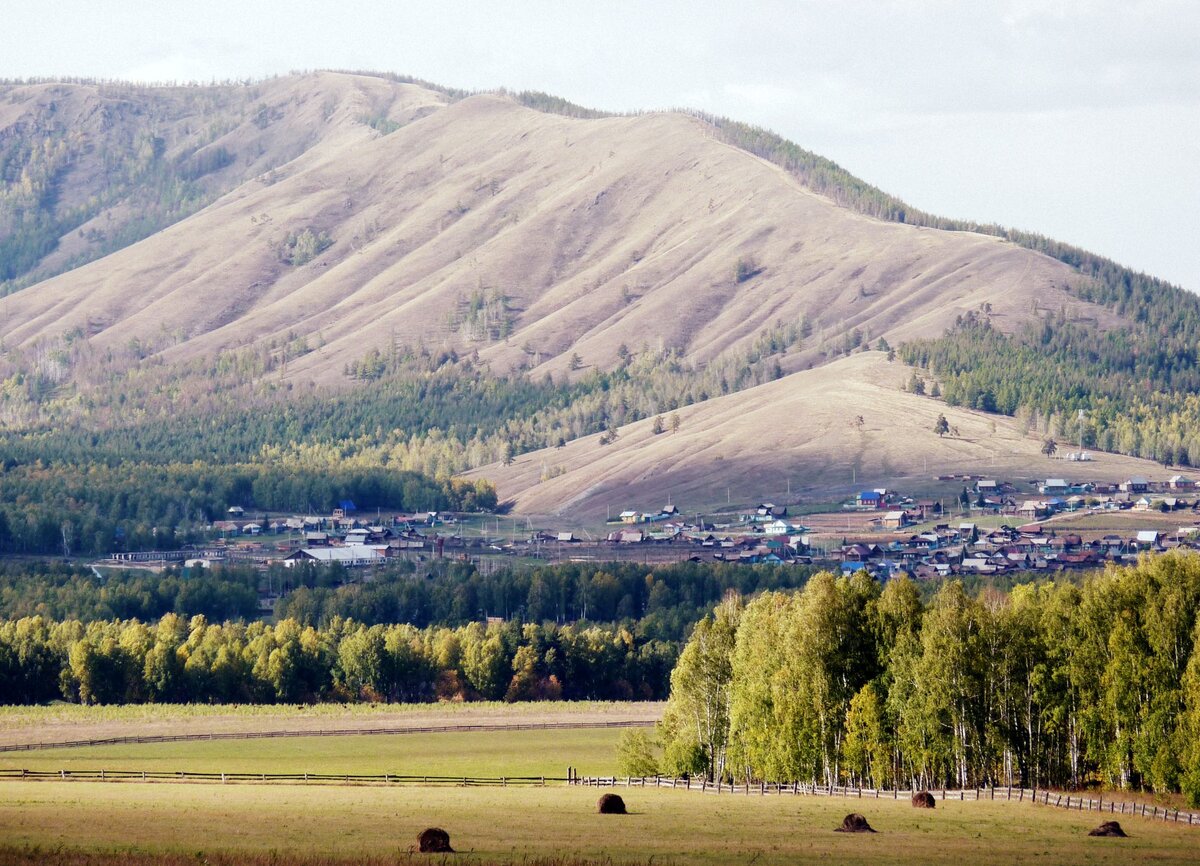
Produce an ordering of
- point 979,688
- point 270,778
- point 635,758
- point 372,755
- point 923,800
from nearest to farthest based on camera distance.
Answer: point 923,800
point 979,688
point 270,778
point 635,758
point 372,755

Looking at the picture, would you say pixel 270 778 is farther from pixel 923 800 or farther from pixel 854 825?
pixel 854 825

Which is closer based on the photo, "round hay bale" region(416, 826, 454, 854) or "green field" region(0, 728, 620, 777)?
"round hay bale" region(416, 826, 454, 854)

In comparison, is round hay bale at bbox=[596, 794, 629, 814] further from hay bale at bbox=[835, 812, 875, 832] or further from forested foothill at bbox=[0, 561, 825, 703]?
forested foothill at bbox=[0, 561, 825, 703]

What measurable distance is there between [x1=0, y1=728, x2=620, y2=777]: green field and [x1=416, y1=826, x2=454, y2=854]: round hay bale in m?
42.8

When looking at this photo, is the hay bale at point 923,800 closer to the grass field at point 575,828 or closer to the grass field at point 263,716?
the grass field at point 575,828

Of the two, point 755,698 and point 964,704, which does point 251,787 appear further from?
point 964,704

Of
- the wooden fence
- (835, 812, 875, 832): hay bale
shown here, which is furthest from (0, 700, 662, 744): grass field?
(835, 812, 875, 832): hay bale

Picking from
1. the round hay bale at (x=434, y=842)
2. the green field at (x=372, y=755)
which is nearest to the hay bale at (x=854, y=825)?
the round hay bale at (x=434, y=842)

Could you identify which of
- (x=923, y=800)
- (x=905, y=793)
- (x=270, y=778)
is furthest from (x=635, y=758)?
(x=923, y=800)

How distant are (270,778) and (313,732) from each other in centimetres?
4005

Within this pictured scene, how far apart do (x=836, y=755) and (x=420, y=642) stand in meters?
93.4

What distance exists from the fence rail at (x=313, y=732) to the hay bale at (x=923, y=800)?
63.6 metres

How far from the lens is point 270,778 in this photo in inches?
4296

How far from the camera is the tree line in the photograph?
6959 inches
